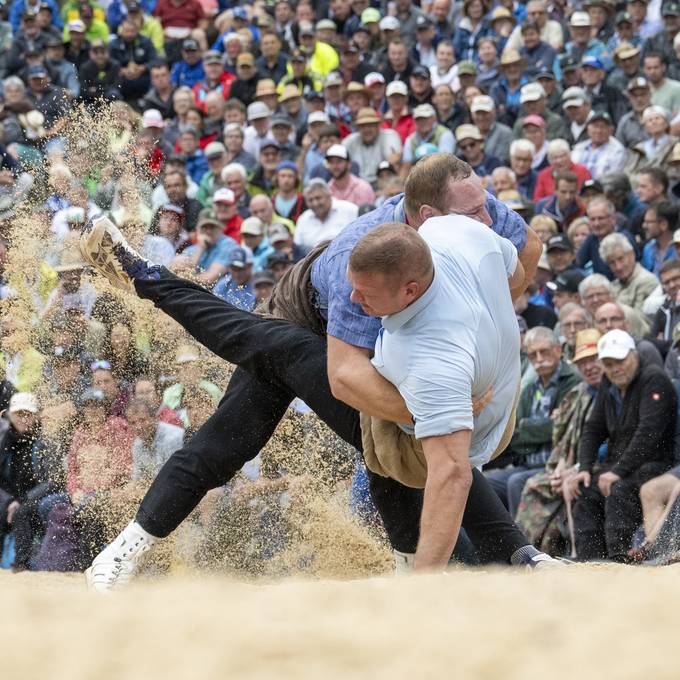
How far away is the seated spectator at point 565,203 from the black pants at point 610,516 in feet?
10.4

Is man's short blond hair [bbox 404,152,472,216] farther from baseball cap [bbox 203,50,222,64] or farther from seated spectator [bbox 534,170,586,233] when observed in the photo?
baseball cap [bbox 203,50,222,64]

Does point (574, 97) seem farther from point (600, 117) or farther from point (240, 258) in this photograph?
point (240, 258)

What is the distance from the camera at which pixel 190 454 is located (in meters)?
5.59

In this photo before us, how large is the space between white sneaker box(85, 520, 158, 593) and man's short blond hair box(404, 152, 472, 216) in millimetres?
1679

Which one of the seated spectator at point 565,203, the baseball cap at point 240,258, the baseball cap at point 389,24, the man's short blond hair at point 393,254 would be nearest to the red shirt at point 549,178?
the seated spectator at point 565,203

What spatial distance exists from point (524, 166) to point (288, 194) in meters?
2.11

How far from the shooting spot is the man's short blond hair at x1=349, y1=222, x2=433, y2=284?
4352 mm

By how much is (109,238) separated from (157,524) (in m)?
1.21

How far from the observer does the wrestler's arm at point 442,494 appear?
4406mm

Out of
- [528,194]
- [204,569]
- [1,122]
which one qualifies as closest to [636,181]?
[528,194]

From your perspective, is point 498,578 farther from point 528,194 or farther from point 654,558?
point 528,194

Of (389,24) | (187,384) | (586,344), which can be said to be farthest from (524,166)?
(187,384)

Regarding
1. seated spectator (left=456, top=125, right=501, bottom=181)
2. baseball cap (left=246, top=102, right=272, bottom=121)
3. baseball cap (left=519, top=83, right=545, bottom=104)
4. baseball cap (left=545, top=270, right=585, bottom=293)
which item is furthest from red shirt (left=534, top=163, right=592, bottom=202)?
baseball cap (left=246, top=102, right=272, bottom=121)

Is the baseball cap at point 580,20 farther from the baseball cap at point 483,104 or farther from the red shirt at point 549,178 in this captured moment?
the red shirt at point 549,178
